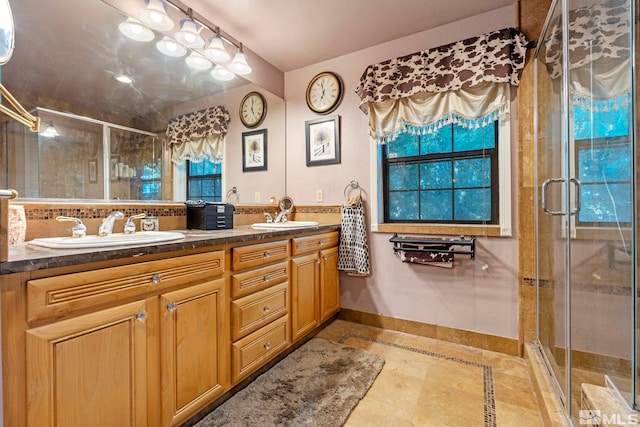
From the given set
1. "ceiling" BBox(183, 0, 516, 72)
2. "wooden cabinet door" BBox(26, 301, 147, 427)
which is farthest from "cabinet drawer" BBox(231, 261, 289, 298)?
"ceiling" BBox(183, 0, 516, 72)

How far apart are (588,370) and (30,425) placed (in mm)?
2166

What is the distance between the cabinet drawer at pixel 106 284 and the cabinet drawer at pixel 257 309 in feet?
1.06

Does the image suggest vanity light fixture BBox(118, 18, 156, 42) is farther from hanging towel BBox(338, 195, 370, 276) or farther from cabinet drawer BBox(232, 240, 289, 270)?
hanging towel BBox(338, 195, 370, 276)

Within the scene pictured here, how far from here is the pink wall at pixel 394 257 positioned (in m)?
2.15

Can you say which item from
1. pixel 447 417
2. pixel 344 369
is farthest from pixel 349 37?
pixel 447 417

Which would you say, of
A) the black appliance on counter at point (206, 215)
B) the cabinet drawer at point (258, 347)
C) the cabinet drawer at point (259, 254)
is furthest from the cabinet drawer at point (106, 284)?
the black appliance on counter at point (206, 215)

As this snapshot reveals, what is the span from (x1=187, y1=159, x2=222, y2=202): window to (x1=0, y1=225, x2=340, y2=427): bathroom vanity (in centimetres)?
76

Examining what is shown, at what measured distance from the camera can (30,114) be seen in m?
1.38

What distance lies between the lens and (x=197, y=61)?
220 centimetres

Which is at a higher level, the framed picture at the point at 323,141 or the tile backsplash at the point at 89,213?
the framed picture at the point at 323,141

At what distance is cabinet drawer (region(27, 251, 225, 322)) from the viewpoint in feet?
2.97

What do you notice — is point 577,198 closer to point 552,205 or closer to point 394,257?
point 552,205

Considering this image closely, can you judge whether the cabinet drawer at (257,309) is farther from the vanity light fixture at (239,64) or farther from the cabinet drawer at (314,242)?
the vanity light fixture at (239,64)

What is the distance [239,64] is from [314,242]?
5.10ft
